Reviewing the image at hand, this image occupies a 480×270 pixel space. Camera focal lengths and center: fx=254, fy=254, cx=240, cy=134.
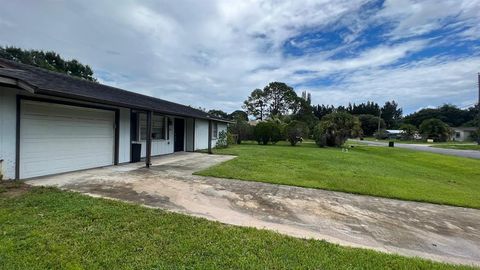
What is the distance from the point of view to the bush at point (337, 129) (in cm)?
2430

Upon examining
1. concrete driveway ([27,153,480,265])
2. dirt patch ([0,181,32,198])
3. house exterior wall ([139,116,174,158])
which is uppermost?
house exterior wall ([139,116,174,158])

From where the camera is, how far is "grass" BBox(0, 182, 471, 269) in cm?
283

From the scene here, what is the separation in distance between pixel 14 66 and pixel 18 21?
851 cm

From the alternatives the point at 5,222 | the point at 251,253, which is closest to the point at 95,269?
the point at 251,253

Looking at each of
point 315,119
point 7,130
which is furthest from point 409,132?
point 7,130

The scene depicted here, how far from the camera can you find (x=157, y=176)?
7711 mm

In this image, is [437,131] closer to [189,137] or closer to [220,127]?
[220,127]

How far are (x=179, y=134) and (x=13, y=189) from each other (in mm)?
10368

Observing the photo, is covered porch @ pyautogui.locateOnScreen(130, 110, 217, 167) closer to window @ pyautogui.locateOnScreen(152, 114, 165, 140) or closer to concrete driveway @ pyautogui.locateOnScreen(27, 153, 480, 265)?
window @ pyautogui.locateOnScreen(152, 114, 165, 140)

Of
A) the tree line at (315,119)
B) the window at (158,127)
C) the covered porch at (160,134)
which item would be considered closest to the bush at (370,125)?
the tree line at (315,119)

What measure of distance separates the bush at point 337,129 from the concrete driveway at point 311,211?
1928 centimetres

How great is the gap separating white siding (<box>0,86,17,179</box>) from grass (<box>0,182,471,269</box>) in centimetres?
227

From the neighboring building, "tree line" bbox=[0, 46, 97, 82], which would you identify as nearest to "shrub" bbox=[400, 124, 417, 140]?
the neighboring building

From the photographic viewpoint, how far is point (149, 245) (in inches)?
127
